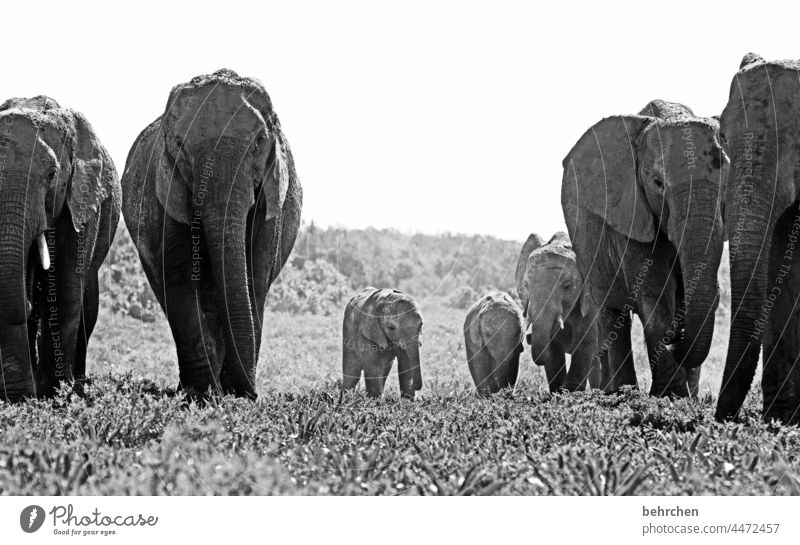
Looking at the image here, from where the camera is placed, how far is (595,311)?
15.6 metres

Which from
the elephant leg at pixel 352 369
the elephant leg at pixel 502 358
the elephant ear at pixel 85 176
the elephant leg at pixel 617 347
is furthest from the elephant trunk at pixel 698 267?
the elephant leg at pixel 352 369

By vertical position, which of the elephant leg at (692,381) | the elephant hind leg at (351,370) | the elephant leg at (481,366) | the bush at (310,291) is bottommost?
the bush at (310,291)

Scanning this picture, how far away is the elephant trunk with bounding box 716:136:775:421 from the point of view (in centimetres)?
950

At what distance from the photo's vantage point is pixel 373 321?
18484 millimetres

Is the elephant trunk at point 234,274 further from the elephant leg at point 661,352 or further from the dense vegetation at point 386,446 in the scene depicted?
the elephant leg at point 661,352

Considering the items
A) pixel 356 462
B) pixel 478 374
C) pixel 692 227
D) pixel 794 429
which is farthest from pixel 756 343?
pixel 478 374

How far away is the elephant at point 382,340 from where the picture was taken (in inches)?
708

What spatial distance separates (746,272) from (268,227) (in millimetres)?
5217

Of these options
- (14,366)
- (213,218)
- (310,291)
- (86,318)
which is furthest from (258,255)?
(310,291)

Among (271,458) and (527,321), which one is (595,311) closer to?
(527,321)

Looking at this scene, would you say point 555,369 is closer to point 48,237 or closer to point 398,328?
point 398,328

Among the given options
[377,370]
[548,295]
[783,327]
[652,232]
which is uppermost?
[652,232]

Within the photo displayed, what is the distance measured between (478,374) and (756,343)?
334 inches

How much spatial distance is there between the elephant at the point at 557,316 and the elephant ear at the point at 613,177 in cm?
226
